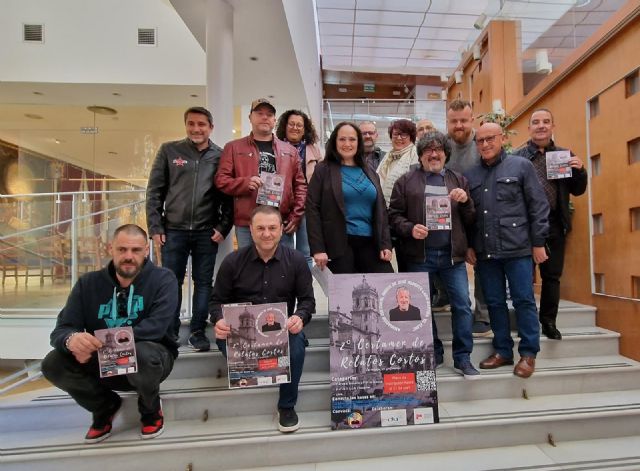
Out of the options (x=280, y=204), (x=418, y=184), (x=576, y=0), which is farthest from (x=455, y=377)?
(x=576, y=0)

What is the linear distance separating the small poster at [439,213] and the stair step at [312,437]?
1024mm

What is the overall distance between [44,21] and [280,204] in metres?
5.43

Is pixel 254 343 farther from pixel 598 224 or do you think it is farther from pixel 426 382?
pixel 598 224

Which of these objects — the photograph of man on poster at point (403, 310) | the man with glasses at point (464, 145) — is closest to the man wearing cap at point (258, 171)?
the photograph of man on poster at point (403, 310)

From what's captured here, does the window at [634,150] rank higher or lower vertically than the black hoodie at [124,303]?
higher

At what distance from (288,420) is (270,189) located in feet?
4.16

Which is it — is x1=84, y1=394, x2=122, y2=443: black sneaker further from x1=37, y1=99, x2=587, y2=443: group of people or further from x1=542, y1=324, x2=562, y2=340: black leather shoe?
x1=542, y1=324, x2=562, y2=340: black leather shoe

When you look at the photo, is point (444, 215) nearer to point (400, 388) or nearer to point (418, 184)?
point (418, 184)

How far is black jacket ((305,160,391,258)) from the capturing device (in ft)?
7.14

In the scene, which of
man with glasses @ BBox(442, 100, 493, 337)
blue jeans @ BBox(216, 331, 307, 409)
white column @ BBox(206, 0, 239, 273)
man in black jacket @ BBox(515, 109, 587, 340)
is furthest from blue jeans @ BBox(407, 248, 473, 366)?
white column @ BBox(206, 0, 239, 273)

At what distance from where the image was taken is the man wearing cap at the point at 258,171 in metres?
2.32

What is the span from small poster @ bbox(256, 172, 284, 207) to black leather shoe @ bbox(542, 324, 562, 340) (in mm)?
2013

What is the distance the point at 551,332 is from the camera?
2.54 meters

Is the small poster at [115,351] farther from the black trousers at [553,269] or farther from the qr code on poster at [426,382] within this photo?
the black trousers at [553,269]
